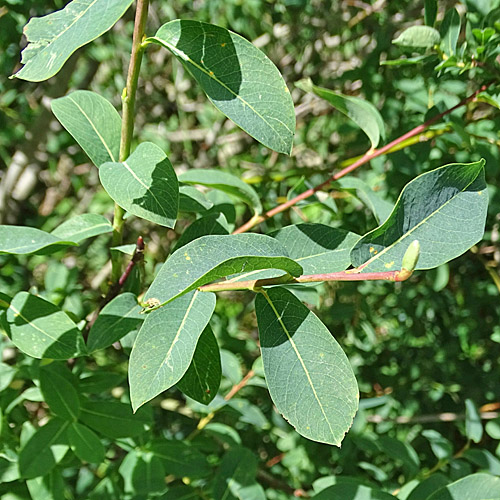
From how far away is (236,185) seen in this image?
2.79 ft

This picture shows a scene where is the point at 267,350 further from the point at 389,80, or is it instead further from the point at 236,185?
the point at 389,80

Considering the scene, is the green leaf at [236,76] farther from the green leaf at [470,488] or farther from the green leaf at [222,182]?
the green leaf at [470,488]

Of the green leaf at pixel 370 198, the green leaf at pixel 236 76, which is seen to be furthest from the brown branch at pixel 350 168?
the green leaf at pixel 236 76

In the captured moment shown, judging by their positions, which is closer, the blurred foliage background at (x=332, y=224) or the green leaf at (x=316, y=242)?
the green leaf at (x=316, y=242)

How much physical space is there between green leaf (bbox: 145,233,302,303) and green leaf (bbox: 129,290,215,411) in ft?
0.22

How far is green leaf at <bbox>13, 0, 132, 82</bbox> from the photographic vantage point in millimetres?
552

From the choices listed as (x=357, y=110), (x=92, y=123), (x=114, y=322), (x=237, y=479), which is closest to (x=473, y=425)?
(x=237, y=479)

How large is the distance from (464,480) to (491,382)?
682 mm

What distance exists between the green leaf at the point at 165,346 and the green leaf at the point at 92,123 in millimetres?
208

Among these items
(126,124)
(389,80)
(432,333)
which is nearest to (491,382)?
(432,333)

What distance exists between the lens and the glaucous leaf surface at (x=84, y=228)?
73 cm

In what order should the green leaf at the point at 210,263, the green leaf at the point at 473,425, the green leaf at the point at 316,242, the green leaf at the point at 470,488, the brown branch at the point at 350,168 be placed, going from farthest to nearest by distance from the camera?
the green leaf at the point at 473,425, the brown branch at the point at 350,168, the green leaf at the point at 470,488, the green leaf at the point at 316,242, the green leaf at the point at 210,263

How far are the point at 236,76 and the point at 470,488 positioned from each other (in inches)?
22.9

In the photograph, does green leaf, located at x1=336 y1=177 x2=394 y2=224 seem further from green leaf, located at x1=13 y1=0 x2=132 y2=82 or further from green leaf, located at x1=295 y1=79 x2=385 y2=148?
green leaf, located at x1=13 y1=0 x2=132 y2=82
